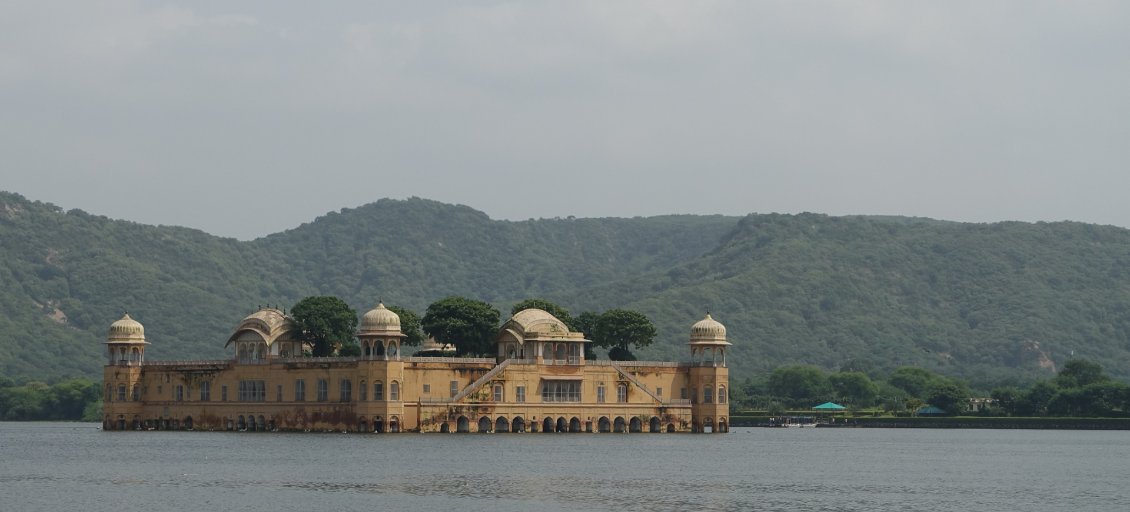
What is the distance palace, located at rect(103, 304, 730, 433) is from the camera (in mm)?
109312

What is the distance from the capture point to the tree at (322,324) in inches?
4688

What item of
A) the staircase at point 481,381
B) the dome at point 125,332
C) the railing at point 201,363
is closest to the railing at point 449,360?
the staircase at point 481,381

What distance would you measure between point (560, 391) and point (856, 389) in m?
65.8

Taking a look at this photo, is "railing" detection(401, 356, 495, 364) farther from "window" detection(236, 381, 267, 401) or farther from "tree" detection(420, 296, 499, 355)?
"window" detection(236, 381, 267, 401)

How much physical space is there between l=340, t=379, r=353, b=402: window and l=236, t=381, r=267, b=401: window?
23.3 feet

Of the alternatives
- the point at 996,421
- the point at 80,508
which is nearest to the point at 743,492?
the point at 80,508

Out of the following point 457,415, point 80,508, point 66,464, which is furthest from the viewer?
point 457,415

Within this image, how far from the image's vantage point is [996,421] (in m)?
146

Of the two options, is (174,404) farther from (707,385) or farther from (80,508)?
(80,508)

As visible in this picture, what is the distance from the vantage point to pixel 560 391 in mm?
113188

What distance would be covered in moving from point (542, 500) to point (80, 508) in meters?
14.6

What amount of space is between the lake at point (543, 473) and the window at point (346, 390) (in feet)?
13.1

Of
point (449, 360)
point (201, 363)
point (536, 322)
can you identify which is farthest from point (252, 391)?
point (536, 322)

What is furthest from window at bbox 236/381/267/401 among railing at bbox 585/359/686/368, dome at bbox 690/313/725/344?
dome at bbox 690/313/725/344
